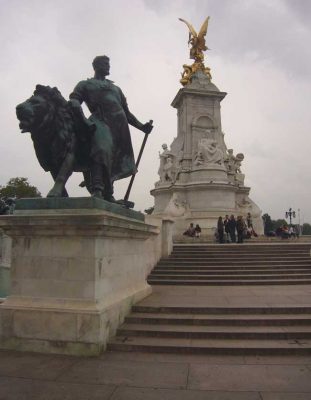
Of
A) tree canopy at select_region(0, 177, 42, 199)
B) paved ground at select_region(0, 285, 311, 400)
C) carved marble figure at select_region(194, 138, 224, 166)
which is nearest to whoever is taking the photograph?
paved ground at select_region(0, 285, 311, 400)

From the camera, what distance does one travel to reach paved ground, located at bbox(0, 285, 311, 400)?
4559 millimetres

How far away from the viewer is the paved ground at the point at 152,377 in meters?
4.56

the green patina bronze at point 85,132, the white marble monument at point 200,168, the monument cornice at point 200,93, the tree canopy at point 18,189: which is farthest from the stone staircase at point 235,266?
the tree canopy at point 18,189

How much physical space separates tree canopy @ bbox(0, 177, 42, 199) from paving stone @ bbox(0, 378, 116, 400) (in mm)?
56102

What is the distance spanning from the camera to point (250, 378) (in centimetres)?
507

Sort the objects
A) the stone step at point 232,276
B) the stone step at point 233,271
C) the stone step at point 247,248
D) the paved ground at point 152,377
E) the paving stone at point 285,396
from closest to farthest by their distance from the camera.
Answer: the paving stone at point 285,396
the paved ground at point 152,377
the stone step at point 232,276
the stone step at point 233,271
the stone step at point 247,248

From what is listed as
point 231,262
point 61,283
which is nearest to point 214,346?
point 61,283

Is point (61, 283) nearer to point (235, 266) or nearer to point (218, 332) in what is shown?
point (218, 332)

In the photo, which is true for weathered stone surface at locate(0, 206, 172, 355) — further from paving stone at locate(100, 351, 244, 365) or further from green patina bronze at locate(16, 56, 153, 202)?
green patina bronze at locate(16, 56, 153, 202)

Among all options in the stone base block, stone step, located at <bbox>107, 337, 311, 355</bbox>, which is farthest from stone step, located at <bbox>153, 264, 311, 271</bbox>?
the stone base block

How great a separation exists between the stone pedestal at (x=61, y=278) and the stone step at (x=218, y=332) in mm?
434

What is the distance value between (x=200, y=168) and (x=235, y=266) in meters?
16.7

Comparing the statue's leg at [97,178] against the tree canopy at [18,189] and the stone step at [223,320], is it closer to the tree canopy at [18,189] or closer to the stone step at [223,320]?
the stone step at [223,320]

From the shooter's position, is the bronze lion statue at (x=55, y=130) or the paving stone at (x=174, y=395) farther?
the bronze lion statue at (x=55, y=130)
